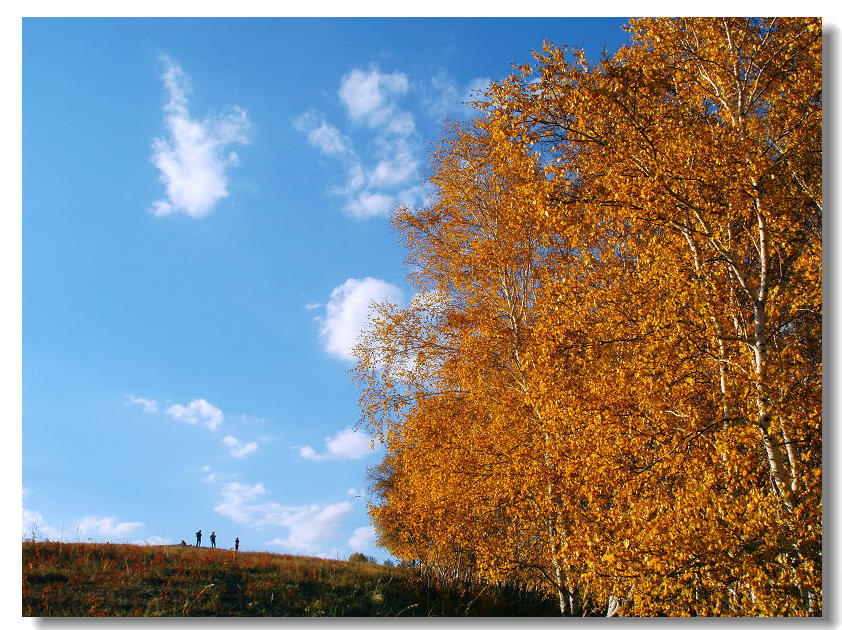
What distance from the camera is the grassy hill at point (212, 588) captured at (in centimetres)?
946

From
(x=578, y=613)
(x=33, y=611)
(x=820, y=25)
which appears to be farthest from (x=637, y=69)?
(x=33, y=611)

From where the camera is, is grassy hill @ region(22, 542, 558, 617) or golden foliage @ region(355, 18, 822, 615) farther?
grassy hill @ region(22, 542, 558, 617)

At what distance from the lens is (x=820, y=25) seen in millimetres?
6887

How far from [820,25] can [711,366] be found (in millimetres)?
4224

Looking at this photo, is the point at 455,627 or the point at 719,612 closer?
the point at 719,612

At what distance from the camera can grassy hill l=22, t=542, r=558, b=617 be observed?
9.46 meters

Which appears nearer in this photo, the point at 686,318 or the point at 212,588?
the point at 686,318

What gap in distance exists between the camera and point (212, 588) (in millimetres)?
10828

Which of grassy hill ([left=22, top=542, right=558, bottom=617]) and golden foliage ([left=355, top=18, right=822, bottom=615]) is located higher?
golden foliage ([left=355, top=18, right=822, bottom=615])

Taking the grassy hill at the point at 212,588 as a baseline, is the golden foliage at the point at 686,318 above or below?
above

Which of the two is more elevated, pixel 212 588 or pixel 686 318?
pixel 686 318

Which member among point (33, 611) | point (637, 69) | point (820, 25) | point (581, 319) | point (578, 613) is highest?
point (820, 25)

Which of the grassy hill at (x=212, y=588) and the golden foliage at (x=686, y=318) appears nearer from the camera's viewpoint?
the golden foliage at (x=686, y=318)

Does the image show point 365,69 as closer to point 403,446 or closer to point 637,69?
point 637,69
